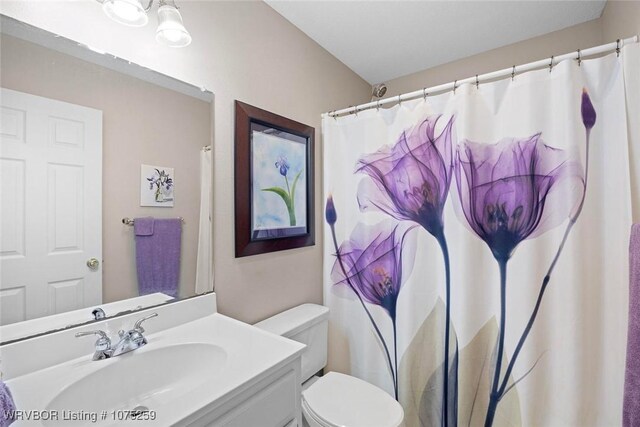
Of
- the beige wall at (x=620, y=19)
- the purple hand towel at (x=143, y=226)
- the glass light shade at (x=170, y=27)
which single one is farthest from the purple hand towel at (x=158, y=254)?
the beige wall at (x=620, y=19)

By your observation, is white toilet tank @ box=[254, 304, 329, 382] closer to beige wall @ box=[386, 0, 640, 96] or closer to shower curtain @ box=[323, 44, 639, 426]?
shower curtain @ box=[323, 44, 639, 426]

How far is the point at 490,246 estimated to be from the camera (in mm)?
1374

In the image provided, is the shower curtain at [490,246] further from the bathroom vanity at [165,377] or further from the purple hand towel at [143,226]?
the purple hand towel at [143,226]

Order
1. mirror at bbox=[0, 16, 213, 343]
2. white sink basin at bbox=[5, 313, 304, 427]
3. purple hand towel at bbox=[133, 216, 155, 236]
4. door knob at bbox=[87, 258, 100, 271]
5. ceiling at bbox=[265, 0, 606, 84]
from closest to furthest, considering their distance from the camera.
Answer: white sink basin at bbox=[5, 313, 304, 427] < mirror at bbox=[0, 16, 213, 343] < door knob at bbox=[87, 258, 100, 271] < purple hand towel at bbox=[133, 216, 155, 236] < ceiling at bbox=[265, 0, 606, 84]

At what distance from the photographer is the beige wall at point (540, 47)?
1.30m

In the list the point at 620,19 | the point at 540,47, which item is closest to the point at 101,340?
the point at 620,19

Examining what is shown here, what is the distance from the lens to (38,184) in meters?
0.85

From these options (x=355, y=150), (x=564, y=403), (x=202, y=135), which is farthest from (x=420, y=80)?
(x=564, y=403)

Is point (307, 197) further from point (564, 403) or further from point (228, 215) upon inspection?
point (564, 403)

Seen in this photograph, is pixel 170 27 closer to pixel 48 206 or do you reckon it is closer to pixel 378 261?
pixel 48 206

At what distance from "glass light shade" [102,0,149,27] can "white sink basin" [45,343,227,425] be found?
1.12 m

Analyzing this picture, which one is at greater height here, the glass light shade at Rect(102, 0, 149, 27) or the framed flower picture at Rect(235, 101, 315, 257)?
the glass light shade at Rect(102, 0, 149, 27)

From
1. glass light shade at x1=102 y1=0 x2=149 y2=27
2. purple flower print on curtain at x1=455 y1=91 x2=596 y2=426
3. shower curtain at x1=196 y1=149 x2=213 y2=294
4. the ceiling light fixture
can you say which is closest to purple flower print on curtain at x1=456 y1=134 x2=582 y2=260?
purple flower print on curtain at x1=455 y1=91 x2=596 y2=426

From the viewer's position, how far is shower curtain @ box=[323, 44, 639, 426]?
3.83 feet
